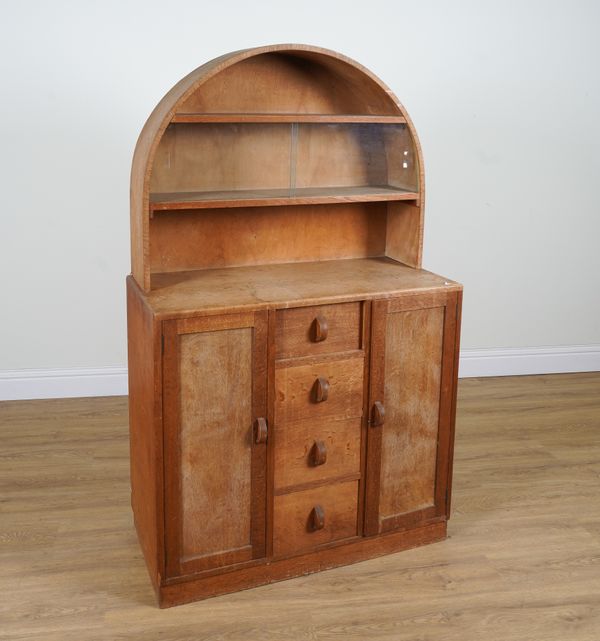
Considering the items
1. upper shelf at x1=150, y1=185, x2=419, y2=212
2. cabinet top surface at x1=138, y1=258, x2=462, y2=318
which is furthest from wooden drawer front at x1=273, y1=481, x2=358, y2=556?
upper shelf at x1=150, y1=185, x2=419, y2=212

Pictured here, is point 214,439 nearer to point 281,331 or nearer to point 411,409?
point 281,331

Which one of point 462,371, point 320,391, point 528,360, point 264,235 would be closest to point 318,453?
point 320,391

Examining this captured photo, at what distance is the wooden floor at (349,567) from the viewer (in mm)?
2359

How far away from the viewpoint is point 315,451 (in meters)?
2.55

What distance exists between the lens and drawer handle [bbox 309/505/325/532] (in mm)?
2586

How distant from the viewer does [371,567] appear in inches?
105

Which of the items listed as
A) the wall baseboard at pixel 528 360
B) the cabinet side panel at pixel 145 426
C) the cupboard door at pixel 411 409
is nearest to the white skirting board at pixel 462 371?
the wall baseboard at pixel 528 360

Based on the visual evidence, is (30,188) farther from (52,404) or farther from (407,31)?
(407,31)

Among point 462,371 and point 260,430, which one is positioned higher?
point 260,430

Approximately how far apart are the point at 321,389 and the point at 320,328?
0.18m

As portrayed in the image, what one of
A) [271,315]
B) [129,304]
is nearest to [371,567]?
[271,315]

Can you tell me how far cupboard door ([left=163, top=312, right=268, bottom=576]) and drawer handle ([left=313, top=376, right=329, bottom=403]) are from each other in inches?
6.6

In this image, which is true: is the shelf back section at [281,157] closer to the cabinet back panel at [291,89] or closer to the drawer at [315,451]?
the cabinet back panel at [291,89]

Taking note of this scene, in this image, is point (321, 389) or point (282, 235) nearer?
point (321, 389)
